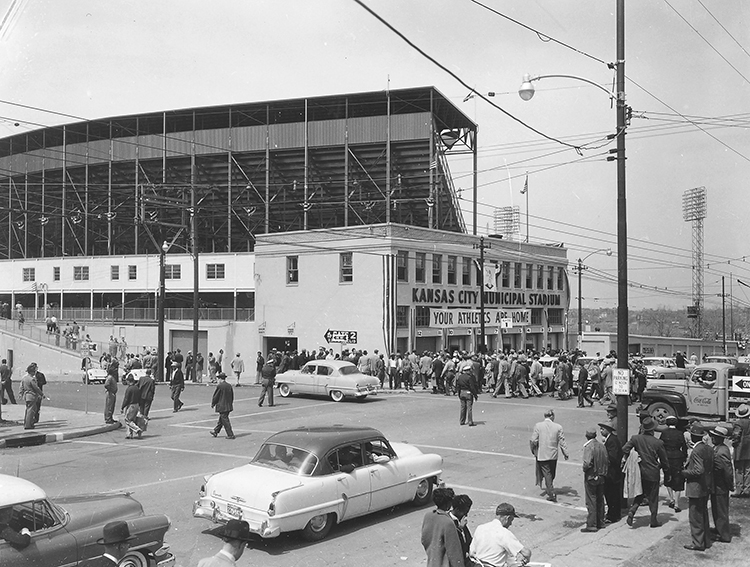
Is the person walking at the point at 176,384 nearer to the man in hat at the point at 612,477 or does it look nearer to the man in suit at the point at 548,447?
the man in suit at the point at 548,447

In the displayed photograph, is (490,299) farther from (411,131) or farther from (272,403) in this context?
(272,403)

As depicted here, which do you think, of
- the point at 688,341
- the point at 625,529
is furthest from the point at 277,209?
the point at 625,529

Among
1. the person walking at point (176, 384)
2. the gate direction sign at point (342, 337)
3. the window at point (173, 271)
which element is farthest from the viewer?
the window at point (173, 271)

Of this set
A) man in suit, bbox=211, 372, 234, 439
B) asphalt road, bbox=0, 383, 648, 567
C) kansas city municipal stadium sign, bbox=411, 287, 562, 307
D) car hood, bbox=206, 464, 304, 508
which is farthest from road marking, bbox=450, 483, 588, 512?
kansas city municipal stadium sign, bbox=411, 287, 562, 307

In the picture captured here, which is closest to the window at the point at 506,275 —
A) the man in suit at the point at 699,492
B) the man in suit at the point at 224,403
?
the man in suit at the point at 224,403

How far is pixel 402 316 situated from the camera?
126ft

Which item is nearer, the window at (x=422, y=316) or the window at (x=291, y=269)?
the window at (x=422, y=316)

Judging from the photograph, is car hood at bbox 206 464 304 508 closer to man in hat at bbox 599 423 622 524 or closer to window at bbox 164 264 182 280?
man in hat at bbox 599 423 622 524

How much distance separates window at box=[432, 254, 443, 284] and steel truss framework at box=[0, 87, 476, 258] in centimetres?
1373

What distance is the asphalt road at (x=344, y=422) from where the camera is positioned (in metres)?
9.35

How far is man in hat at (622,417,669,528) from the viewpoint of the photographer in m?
10.5

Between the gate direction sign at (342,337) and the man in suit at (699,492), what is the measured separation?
2843cm

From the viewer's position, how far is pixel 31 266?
62.8 m

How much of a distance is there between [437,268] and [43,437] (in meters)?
27.2
